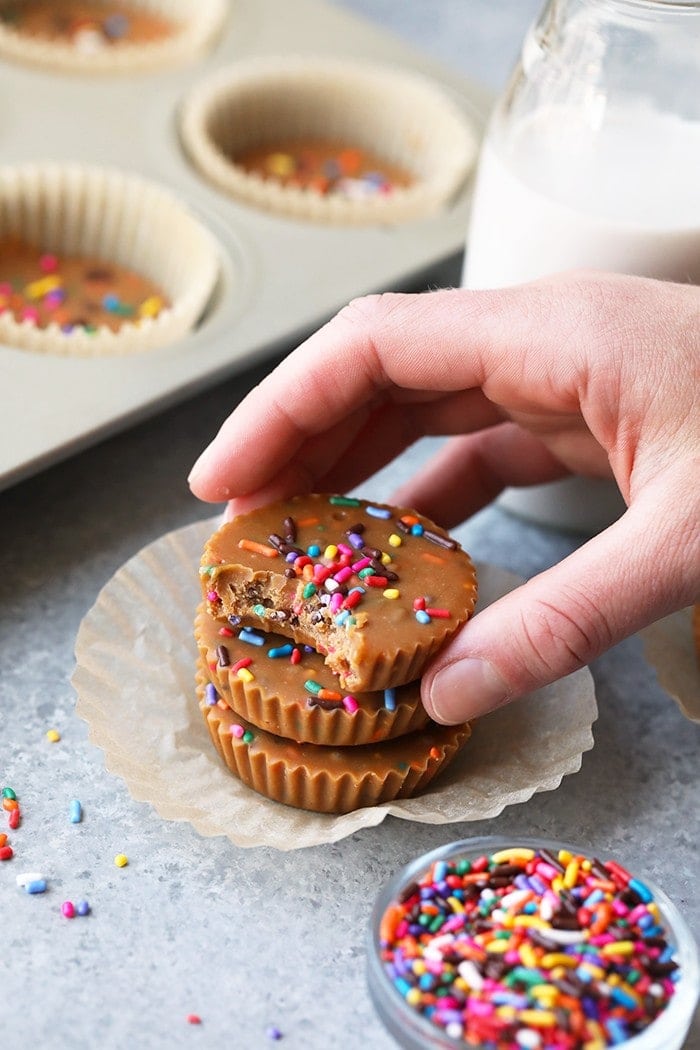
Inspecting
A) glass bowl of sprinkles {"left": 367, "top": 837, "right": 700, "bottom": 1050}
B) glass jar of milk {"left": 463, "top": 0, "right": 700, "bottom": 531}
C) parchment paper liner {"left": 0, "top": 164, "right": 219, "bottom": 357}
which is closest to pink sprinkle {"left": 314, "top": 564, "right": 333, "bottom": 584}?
glass bowl of sprinkles {"left": 367, "top": 837, "right": 700, "bottom": 1050}

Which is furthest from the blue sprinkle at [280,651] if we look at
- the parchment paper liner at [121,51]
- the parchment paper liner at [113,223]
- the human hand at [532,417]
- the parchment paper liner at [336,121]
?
the parchment paper liner at [121,51]

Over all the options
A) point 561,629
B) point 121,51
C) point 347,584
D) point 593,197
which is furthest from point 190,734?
point 121,51

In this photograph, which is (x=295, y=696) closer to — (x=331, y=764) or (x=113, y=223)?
(x=331, y=764)

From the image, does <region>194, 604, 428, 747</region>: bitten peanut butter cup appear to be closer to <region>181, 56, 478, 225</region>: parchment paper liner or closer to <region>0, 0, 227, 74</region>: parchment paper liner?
<region>181, 56, 478, 225</region>: parchment paper liner

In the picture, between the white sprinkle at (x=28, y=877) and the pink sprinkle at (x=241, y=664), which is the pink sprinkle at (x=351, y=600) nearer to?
the pink sprinkle at (x=241, y=664)

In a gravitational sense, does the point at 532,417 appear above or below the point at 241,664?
above

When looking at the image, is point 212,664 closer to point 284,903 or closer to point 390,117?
point 284,903

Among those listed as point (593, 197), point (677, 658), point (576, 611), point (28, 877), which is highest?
point (593, 197)
